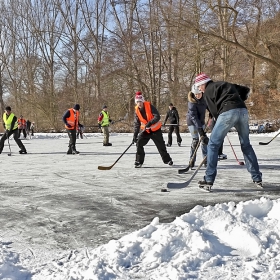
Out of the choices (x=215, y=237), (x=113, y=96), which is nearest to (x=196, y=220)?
(x=215, y=237)

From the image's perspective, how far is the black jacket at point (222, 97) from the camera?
4.52m

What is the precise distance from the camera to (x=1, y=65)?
3697 cm

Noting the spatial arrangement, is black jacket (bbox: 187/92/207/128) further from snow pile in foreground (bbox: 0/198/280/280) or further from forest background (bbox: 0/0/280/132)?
forest background (bbox: 0/0/280/132)

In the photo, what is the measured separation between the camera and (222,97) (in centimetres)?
457

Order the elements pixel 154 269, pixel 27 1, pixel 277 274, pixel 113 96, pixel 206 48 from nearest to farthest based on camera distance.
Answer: pixel 277 274 → pixel 154 269 → pixel 206 48 → pixel 113 96 → pixel 27 1

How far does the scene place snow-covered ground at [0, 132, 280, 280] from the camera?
2.36 meters

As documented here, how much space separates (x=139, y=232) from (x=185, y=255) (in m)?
0.51

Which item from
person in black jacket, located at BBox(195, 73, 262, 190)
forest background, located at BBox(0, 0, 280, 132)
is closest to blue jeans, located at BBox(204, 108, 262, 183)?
person in black jacket, located at BBox(195, 73, 262, 190)

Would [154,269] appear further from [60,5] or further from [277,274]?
[60,5]

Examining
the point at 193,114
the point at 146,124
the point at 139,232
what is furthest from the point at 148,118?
the point at 139,232

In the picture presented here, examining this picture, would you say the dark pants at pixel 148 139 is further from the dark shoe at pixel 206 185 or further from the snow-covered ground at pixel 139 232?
the dark shoe at pixel 206 185

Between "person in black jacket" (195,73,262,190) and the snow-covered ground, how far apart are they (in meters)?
0.30

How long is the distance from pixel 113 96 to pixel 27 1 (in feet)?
41.8

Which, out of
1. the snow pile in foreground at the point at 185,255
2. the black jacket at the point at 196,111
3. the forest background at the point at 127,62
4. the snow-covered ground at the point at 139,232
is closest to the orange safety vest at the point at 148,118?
the black jacket at the point at 196,111
